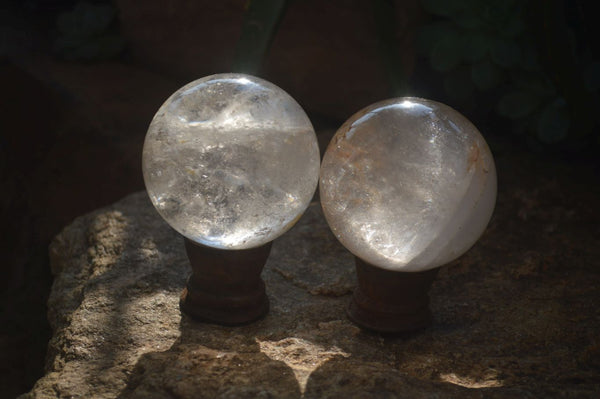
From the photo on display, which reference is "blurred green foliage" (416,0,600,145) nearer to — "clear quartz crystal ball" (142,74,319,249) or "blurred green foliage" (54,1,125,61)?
"clear quartz crystal ball" (142,74,319,249)

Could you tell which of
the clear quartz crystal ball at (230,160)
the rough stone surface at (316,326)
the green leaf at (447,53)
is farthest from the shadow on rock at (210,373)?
the green leaf at (447,53)

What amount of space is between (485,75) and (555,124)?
295 millimetres

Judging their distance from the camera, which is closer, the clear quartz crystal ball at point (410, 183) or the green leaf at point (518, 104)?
the clear quartz crystal ball at point (410, 183)

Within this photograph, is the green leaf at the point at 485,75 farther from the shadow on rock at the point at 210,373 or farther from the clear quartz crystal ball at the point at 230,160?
the shadow on rock at the point at 210,373

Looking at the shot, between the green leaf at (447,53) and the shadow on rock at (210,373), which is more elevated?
the green leaf at (447,53)

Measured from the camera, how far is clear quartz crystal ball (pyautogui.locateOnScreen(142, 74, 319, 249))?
1.39 meters

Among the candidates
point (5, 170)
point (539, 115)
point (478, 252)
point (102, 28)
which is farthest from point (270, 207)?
point (102, 28)

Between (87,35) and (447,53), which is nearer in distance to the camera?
(447,53)

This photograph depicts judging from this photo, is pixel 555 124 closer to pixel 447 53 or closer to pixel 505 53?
pixel 505 53

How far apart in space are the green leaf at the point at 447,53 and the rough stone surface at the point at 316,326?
2.01 ft

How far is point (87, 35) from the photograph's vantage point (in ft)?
10.6

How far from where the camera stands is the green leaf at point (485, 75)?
2469mm

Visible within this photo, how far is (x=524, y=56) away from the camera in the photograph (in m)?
2.47

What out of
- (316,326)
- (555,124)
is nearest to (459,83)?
(555,124)
